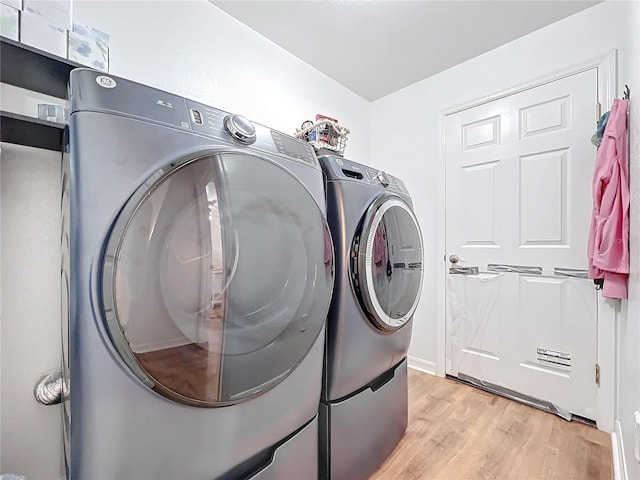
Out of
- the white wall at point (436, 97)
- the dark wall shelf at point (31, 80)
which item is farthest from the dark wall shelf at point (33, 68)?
the white wall at point (436, 97)

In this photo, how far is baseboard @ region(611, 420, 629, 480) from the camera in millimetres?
1152

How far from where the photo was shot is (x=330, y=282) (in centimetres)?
94

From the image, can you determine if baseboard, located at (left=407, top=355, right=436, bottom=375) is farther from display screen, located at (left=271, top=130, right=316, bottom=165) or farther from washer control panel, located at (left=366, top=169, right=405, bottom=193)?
display screen, located at (left=271, top=130, right=316, bottom=165)

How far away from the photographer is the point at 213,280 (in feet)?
2.19

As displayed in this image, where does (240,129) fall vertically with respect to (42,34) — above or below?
below

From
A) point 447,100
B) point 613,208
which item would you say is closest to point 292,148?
point 613,208

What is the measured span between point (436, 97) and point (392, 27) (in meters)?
0.70

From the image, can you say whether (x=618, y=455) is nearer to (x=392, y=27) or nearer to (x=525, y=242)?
(x=525, y=242)

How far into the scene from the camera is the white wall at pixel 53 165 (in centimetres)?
101

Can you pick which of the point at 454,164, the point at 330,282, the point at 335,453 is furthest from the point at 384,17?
the point at 335,453

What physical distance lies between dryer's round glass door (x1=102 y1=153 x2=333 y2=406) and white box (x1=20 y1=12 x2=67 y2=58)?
683 mm

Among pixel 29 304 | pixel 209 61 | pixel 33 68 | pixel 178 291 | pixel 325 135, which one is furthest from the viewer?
pixel 325 135

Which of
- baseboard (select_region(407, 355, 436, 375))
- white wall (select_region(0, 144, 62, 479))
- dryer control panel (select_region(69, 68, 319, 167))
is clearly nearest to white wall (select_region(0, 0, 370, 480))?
white wall (select_region(0, 144, 62, 479))

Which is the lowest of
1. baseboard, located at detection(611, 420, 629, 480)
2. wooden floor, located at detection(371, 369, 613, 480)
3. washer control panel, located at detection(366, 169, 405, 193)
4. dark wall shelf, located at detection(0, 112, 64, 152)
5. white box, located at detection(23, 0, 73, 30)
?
wooden floor, located at detection(371, 369, 613, 480)
